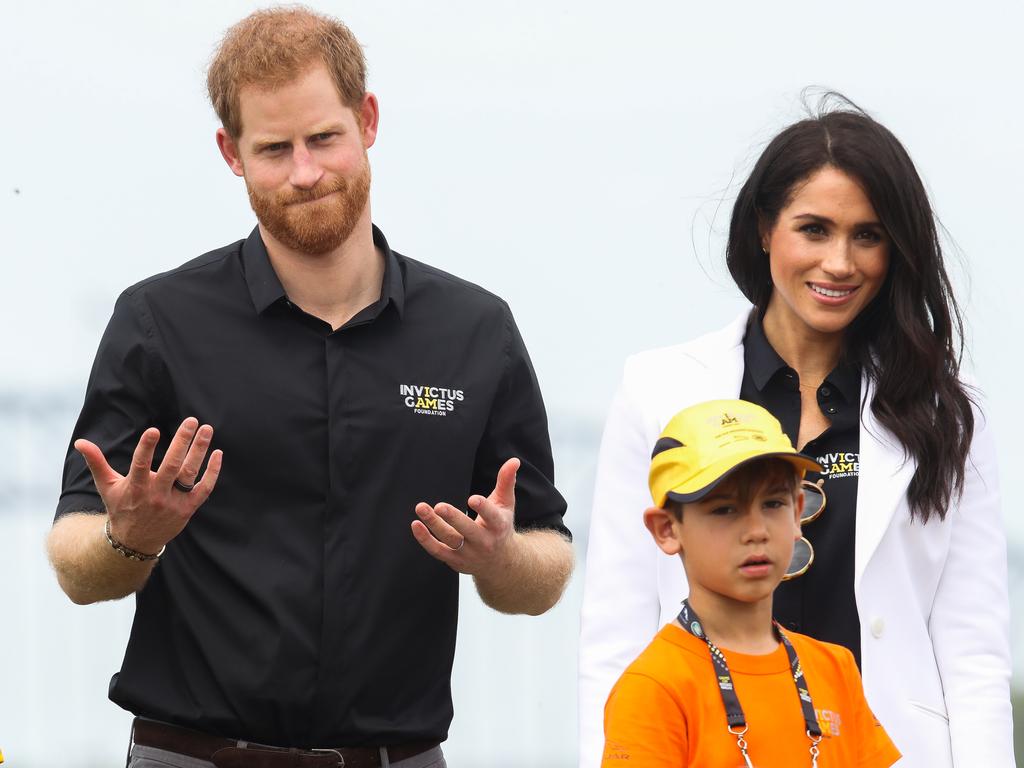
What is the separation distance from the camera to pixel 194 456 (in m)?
3.36

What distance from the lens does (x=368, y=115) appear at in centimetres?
397

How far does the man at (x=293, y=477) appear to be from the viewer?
3656mm

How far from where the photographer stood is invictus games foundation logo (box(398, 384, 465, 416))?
151 inches

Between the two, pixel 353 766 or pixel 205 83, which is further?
pixel 205 83

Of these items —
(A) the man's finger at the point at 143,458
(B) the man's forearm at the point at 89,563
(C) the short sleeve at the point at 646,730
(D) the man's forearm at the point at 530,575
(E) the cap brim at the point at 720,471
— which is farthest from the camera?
(D) the man's forearm at the point at 530,575

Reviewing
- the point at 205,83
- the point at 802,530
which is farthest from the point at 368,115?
the point at 802,530

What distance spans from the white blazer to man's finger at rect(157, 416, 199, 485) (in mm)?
916

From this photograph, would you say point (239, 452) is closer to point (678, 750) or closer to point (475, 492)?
point (475, 492)

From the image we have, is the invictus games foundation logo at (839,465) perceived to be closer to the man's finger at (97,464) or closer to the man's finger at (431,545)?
the man's finger at (431,545)

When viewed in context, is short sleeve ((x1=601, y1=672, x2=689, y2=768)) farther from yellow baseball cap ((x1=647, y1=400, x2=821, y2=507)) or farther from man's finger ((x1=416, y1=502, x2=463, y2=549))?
man's finger ((x1=416, y1=502, x2=463, y2=549))

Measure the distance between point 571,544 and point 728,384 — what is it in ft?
1.66

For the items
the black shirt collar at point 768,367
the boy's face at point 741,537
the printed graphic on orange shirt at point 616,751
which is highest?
the black shirt collar at point 768,367

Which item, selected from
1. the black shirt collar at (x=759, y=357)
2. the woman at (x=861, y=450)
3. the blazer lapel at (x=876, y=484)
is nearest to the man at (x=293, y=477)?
the woman at (x=861, y=450)

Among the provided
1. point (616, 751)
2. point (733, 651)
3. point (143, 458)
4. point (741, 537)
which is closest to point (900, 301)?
point (741, 537)
